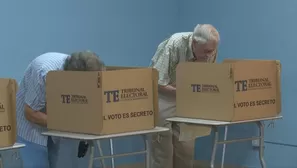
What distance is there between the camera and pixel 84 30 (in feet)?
15.5

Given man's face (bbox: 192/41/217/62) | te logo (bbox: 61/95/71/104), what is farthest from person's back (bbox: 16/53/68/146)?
man's face (bbox: 192/41/217/62)

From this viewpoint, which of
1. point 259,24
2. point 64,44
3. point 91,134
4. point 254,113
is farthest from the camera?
point 259,24

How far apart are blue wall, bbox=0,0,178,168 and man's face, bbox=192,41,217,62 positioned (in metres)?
1.00

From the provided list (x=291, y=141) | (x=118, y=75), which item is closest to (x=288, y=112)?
(x=291, y=141)

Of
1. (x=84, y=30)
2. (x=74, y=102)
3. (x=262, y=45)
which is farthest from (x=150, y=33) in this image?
(x=74, y=102)

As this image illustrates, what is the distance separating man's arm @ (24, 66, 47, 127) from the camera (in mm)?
3357

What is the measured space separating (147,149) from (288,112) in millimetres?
1603

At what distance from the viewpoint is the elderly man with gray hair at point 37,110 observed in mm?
3363

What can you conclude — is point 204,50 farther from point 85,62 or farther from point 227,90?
point 85,62

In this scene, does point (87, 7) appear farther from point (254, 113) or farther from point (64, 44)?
point (254, 113)

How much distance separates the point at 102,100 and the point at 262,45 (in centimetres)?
204

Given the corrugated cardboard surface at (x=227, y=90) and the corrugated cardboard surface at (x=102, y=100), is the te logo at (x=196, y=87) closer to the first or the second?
the corrugated cardboard surface at (x=227, y=90)

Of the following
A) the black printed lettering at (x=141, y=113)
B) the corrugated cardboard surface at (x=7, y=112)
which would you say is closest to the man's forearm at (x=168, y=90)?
the black printed lettering at (x=141, y=113)

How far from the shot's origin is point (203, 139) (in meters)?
5.32
